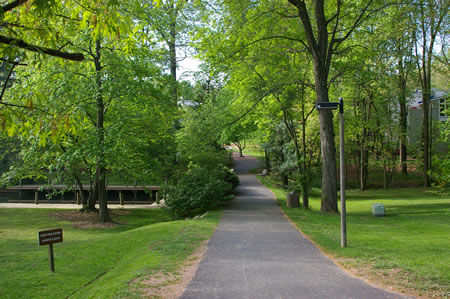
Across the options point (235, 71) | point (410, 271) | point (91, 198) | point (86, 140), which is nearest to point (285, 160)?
point (235, 71)

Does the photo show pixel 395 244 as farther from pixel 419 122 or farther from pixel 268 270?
pixel 419 122

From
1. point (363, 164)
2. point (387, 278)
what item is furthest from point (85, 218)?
point (363, 164)

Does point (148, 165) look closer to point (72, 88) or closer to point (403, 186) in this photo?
point (72, 88)

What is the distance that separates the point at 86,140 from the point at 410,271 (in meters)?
13.0

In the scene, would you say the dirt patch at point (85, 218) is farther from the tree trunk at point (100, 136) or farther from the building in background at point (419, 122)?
the building in background at point (419, 122)

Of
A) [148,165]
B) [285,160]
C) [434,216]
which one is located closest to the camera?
[434,216]

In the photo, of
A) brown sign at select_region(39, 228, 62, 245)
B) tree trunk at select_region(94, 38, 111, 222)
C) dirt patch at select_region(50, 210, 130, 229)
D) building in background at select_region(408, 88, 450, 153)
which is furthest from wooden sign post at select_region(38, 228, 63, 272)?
building in background at select_region(408, 88, 450, 153)

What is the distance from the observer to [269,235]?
10688mm

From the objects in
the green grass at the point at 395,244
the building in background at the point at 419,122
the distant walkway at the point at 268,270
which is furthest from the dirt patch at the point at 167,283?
the building in background at the point at 419,122

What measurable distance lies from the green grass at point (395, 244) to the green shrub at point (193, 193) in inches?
137

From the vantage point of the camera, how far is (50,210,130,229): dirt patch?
17.8 m

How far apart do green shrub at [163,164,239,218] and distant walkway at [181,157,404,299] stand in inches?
180

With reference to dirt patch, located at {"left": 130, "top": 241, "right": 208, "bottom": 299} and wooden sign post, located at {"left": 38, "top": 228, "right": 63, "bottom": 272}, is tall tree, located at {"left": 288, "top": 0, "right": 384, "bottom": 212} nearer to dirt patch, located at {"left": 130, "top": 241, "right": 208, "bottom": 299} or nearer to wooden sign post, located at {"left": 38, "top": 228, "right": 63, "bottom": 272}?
dirt patch, located at {"left": 130, "top": 241, "right": 208, "bottom": 299}

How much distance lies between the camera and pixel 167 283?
6.41 m
